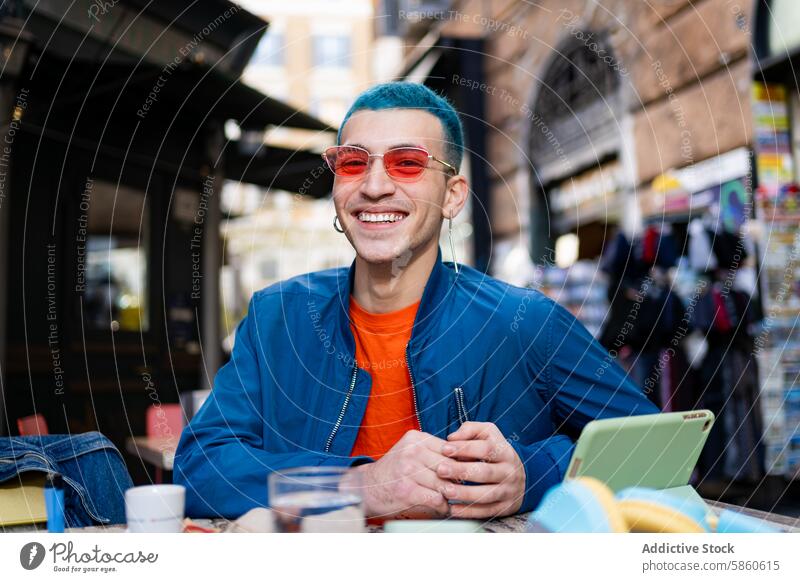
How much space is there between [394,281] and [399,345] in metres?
0.16

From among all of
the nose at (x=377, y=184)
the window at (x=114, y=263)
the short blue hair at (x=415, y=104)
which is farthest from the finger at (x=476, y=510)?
the window at (x=114, y=263)

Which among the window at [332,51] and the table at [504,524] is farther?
the window at [332,51]

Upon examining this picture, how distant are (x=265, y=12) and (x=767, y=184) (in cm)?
251

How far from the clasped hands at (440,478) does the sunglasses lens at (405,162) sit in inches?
25.3

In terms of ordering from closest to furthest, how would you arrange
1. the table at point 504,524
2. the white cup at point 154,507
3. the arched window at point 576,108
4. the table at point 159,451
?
1. the white cup at point 154,507
2. the table at point 504,524
3. the table at point 159,451
4. the arched window at point 576,108

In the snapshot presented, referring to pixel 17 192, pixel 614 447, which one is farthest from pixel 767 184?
pixel 17 192

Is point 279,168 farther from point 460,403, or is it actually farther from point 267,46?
point 460,403

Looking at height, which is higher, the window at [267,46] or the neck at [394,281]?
the window at [267,46]

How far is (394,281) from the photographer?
174 cm

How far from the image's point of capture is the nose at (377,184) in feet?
5.33

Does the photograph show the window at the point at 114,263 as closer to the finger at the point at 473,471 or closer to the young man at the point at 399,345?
the young man at the point at 399,345

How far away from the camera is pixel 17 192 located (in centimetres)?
428

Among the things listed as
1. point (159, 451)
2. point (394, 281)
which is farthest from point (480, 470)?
point (159, 451)

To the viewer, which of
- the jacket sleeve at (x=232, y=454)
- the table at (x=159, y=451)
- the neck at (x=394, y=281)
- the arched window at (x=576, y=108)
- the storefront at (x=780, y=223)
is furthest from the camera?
the arched window at (x=576, y=108)
